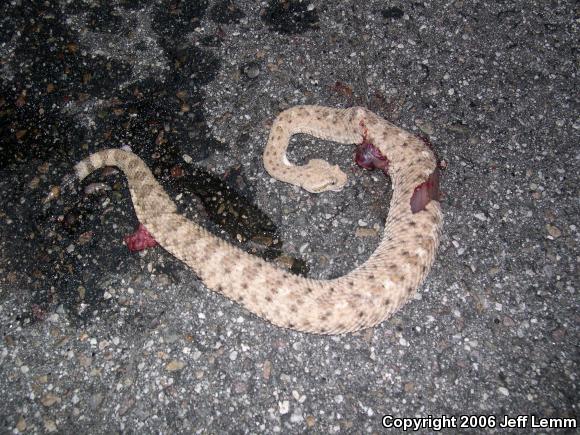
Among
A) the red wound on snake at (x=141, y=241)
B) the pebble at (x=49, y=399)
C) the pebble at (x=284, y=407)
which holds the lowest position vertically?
the pebble at (x=49, y=399)

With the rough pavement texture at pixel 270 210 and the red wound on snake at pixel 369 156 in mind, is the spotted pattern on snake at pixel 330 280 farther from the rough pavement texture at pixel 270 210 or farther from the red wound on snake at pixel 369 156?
the rough pavement texture at pixel 270 210

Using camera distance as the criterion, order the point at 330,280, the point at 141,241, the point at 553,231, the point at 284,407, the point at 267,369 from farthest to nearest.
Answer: the point at 141,241 → the point at 553,231 → the point at 330,280 → the point at 267,369 → the point at 284,407

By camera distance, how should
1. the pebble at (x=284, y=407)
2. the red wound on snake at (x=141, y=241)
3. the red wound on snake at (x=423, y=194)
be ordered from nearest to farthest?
1. the pebble at (x=284, y=407)
2. the red wound on snake at (x=423, y=194)
3. the red wound on snake at (x=141, y=241)

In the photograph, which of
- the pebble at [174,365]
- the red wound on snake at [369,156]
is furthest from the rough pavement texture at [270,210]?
the red wound on snake at [369,156]

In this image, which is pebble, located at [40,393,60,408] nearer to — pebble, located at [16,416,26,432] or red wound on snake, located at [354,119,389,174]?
pebble, located at [16,416,26,432]

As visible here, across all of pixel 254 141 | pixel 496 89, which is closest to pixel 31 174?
pixel 254 141

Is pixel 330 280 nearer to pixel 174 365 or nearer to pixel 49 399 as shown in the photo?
pixel 174 365

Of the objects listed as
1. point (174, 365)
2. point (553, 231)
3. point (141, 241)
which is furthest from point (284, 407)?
point (553, 231)

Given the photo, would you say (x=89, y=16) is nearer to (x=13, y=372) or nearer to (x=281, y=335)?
(x=13, y=372)
